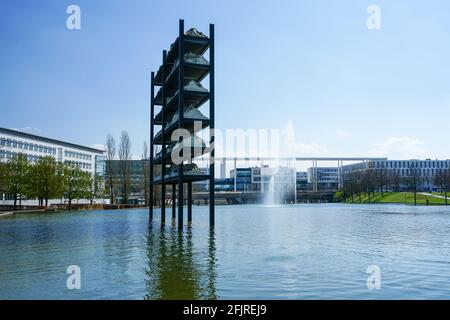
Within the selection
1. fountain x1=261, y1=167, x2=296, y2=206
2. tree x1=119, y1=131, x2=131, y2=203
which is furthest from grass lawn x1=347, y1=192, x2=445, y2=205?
tree x1=119, y1=131, x2=131, y2=203

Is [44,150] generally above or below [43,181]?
above

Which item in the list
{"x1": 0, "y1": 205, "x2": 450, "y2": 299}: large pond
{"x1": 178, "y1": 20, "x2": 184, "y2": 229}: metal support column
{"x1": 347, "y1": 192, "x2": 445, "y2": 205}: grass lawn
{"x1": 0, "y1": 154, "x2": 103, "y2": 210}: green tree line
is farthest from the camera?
{"x1": 347, "y1": 192, "x2": 445, "y2": 205}: grass lawn

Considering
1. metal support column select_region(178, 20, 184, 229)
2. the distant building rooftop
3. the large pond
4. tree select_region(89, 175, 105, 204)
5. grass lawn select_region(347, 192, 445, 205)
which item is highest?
the distant building rooftop

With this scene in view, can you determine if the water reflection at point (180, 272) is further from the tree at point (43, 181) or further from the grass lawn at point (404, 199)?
the grass lawn at point (404, 199)

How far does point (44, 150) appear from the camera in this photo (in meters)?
114

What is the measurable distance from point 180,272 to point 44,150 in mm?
111581

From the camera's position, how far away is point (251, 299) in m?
10.3

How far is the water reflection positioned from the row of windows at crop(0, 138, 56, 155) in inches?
3555

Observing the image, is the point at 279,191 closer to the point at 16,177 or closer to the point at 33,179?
the point at 33,179

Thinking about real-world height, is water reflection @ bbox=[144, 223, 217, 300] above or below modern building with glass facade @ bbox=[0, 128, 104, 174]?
below

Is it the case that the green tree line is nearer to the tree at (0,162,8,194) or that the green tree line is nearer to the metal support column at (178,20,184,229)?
the tree at (0,162,8,194)

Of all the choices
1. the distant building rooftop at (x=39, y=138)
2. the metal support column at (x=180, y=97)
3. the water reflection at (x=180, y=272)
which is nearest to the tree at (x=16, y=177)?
the distant building rooftop at (x=39, y=138)

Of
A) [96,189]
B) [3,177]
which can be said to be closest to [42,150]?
[96,189]

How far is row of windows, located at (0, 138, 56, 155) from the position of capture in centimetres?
9738
